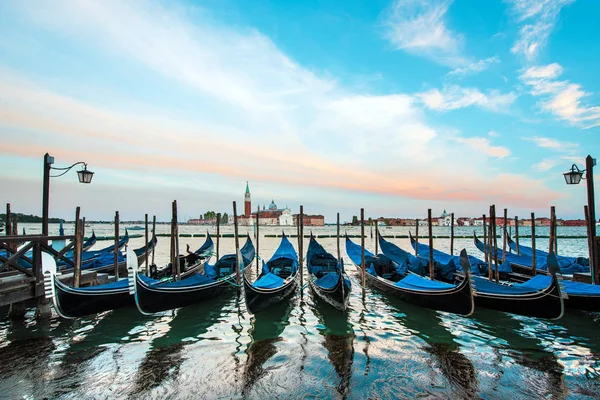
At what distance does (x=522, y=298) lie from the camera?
5.57 m

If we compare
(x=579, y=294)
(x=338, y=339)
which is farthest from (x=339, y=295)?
(x=579, y=294)

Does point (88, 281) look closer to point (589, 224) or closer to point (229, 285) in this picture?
point (229, 285)

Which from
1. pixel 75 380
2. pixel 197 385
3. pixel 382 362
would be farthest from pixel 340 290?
pixel 75 380

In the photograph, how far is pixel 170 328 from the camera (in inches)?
225

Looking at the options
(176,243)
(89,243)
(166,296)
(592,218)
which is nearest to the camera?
(166,296)

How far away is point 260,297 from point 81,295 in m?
2.96

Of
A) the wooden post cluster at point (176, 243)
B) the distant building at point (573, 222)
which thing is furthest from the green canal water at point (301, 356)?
the distant building at point (573, 222)

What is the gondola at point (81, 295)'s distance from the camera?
5.08 metres

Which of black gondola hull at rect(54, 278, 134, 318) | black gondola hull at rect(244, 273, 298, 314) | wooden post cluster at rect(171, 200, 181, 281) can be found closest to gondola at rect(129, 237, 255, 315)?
black gondola hull at rect(54, 278, 134, 318)

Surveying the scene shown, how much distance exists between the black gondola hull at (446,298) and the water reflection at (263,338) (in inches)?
96.8

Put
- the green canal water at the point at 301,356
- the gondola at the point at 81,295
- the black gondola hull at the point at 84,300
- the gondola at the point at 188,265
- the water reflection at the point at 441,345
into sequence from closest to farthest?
1. the green canal water at the point at 301,356
2. the water reflection at the point at 441,345
3. the gondola at the point at 81,295
4. the black gondola hull at the point at 84,300
5. the gondola at the point at 188,265

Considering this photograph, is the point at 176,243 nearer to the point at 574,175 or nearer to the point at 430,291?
the point at 430,291

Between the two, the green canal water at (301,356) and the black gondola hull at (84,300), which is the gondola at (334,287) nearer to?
the green canal water at (301,356)

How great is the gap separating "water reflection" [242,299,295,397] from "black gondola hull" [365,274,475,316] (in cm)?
246
